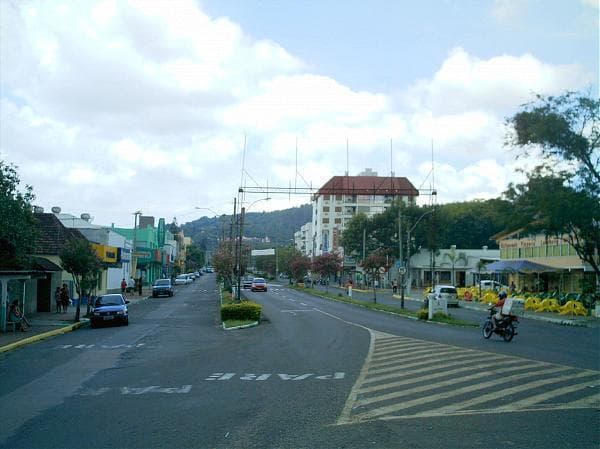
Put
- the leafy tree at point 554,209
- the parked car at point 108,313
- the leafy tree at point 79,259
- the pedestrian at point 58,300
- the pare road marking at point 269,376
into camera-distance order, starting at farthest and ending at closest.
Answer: the pedestrian at point 58,300, the leafy tree at point 554,209, the leafy tree at point 79,259, the parked car at point 108,313, the pare road marking at point 269,376

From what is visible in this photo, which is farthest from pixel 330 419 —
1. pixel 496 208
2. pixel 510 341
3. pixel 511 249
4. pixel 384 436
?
pixel 511 249

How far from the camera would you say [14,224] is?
2706 centimetres

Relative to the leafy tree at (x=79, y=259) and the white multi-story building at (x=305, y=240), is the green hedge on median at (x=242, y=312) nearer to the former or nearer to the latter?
the leafy tree at (x=79, y=259)

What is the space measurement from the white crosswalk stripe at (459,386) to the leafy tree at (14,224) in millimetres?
17156

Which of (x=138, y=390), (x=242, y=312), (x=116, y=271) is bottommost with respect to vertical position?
(x=138, y=390)

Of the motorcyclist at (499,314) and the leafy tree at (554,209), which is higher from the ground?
the leafy tree at (554,209)

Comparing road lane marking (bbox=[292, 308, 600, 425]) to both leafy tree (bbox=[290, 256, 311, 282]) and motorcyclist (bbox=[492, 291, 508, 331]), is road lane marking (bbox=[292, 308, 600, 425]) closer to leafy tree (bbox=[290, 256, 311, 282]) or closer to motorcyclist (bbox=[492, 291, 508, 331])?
motorcyclist (bbox=[492, 291, 508, 331])

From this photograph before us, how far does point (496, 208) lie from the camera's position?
38188 mm

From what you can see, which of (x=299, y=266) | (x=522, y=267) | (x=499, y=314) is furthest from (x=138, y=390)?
(x=299, y=266)

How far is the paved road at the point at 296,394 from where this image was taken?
8.42m

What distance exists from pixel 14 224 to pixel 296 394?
65.1 ft

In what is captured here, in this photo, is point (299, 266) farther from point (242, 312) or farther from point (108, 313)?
point (108, 313)

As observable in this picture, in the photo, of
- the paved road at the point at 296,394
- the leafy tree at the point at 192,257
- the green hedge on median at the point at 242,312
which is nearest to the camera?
the paved road at the point at 296,394

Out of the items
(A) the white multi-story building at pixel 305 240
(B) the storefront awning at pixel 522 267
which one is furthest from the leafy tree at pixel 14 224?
(A) the white multi-story building at pixel 305 240
